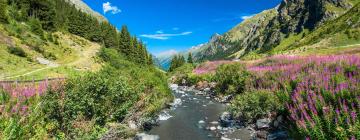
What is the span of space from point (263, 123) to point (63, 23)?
330 feet

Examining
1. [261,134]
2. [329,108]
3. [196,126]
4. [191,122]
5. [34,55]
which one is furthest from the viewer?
[34,55]

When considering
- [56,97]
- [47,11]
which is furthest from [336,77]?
[47,11]

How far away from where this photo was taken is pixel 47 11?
87.3 m

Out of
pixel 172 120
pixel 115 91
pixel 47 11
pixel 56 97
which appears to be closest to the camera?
pixel 56 97

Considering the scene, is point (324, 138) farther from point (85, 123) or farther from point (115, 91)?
point (115, 91)

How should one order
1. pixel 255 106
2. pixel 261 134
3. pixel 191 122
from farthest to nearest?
pixel 191 122 → pixel 255 106 → pixel 261 134

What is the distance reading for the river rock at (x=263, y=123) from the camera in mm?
14253

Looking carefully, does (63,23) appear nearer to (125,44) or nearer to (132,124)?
(125,44)


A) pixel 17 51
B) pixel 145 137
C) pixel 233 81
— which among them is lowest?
pixel 145 137

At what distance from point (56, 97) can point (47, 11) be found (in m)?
86.1

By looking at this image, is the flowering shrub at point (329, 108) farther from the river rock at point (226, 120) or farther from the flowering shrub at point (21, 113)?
the flowering shrub at point (21, 113)

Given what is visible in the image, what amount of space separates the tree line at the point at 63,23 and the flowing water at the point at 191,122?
56.8 m

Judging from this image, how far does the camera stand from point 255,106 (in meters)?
15.7

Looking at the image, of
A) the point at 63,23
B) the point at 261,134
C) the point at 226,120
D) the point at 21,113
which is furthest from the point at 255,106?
the point at 63,23
